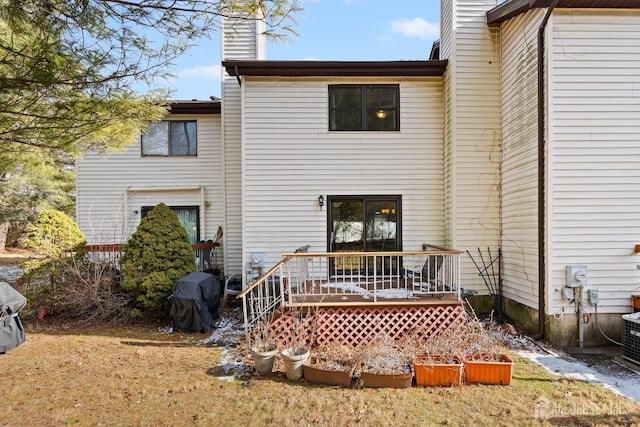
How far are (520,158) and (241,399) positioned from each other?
21.1 ft

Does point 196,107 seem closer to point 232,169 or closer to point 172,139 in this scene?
point 172,139

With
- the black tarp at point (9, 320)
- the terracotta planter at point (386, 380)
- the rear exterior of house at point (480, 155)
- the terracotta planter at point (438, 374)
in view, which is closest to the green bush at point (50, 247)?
the black tarp at point (9, 320)

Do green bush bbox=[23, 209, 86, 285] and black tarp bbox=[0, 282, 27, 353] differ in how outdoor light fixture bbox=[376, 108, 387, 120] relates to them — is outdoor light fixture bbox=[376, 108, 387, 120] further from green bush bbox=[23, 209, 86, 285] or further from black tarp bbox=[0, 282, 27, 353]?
black tarp bbox=[0, 282, 27, 353]

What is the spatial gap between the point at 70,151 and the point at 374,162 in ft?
19.2

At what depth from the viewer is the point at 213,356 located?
525 centimetres

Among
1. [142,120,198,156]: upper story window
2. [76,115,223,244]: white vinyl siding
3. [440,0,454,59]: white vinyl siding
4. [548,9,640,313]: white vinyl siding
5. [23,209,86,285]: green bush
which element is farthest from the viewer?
[142,120,198,156]: upper story window

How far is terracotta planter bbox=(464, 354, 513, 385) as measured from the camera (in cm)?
421

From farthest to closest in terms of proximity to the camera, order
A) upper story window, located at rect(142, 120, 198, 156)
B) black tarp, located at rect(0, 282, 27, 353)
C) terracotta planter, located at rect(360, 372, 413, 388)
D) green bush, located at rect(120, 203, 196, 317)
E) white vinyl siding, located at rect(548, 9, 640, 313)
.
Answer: upper story window, located at rect(142, 120, 198, 156)
green bush, located at rect(120, 203, 196, 317)
white vinyl siding, located at rect(548, 9, 640, 313)
black tarp, located at rect(0, 282, 27, 353)
terracotta planter, located at rect(360, 372, 413, 388)

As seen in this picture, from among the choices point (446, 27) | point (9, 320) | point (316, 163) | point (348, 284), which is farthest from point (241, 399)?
point (446, 27)

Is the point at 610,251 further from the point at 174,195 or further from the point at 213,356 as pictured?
the point at 174,195

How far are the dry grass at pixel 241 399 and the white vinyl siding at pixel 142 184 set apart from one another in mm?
5427

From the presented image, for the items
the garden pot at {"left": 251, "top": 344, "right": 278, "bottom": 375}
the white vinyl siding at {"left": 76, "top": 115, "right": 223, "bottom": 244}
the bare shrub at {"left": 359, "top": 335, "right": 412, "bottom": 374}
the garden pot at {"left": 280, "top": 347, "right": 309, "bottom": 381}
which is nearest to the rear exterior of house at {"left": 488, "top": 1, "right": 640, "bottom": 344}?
the bare shrub at {"left": 359, "top": 335, "right": 412, "bottom": 374}

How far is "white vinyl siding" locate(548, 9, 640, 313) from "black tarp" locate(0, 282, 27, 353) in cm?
916

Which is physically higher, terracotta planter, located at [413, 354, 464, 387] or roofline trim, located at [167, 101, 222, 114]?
roofline trim, located at [167, 101, 222, 114]
